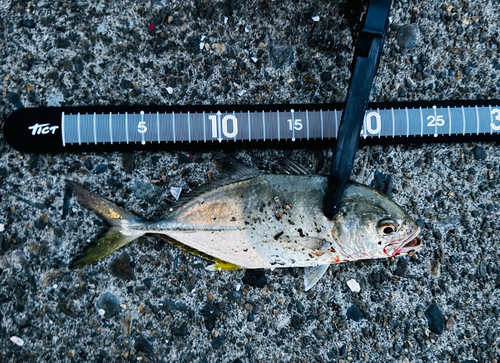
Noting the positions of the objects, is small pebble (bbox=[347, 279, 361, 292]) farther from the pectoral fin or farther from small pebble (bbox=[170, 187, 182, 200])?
small pebble (bbox=[170, 187, 182, 200])

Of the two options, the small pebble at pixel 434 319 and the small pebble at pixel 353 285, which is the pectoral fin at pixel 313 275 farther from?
the small pebble at pixel 434 319

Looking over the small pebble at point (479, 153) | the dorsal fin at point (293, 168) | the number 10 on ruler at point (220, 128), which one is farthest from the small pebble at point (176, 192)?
the small pebble at point (479, 153)

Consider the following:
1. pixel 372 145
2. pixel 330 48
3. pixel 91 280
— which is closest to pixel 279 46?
pixel 330 48

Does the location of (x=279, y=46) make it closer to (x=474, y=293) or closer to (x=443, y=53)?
(x=443, y=53)

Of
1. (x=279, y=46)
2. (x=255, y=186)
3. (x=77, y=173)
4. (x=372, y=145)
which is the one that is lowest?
(x=77, y=173)

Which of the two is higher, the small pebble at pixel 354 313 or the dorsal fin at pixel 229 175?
the dorsal fin at pixel 229 175

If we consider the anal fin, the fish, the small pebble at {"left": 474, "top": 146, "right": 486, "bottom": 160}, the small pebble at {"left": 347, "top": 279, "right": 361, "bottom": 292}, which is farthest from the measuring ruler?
the small pebble at {"left": 347, "top": 279, "right": 361, "bottom": 292}
